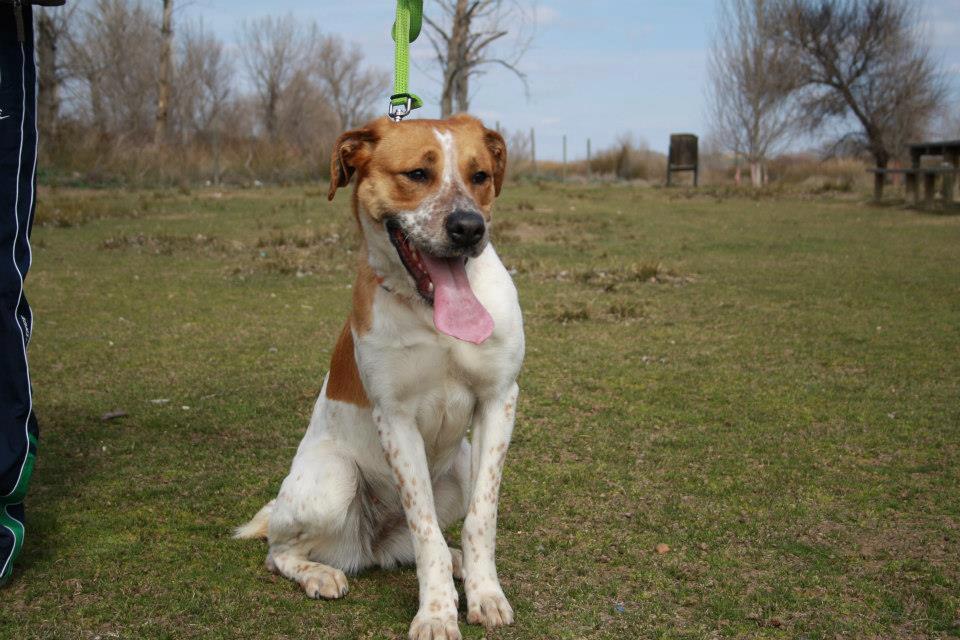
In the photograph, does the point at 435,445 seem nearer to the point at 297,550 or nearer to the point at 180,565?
the point at 297,550

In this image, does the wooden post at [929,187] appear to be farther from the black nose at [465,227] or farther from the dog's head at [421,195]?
the black nose at [465,227]

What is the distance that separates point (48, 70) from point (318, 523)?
3306 cm

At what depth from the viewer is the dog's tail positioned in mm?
3301

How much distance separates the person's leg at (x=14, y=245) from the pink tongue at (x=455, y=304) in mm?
1267

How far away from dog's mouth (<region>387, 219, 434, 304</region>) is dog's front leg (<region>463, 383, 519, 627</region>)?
0.38 m

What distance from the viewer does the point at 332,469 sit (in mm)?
2955

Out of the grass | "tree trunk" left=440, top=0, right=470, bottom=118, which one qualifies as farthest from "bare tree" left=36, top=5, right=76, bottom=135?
the grass

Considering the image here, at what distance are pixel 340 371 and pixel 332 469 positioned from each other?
33 cm

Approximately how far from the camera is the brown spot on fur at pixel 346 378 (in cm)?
297

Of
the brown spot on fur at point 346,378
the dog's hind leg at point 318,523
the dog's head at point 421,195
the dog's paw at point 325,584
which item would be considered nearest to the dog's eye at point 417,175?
the dog's head at point 421,195

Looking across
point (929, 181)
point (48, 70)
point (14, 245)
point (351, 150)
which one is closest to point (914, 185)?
point (929, 181)

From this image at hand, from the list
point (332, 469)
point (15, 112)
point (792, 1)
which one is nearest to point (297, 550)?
point (332, 469)

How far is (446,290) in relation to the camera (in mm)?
2605

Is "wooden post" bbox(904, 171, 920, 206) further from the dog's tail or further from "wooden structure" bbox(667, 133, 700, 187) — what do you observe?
the dog's tail
